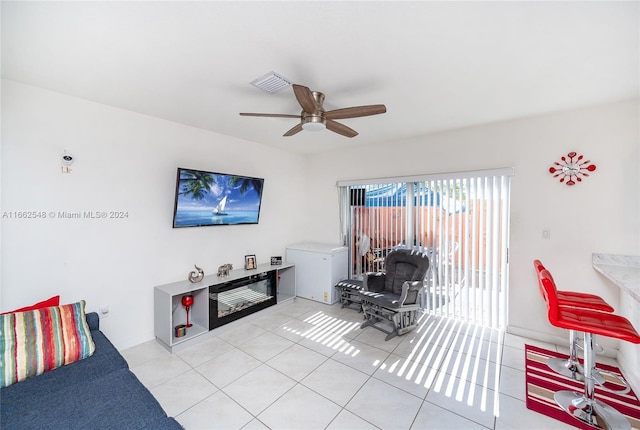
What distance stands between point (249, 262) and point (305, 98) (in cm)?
279

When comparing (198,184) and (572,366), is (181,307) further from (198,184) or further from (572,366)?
(572,366)

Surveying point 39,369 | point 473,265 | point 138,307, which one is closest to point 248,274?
point 138,307

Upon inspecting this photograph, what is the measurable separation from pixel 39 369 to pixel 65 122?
2.17 meters

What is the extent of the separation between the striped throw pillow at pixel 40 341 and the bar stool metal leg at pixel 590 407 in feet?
12.3

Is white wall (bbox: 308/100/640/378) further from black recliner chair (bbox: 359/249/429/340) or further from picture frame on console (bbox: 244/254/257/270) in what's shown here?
picture frame on console (bbox: 244/254/257/270)

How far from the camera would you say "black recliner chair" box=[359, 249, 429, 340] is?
329 centimetres

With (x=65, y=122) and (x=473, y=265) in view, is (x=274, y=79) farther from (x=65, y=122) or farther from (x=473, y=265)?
(x=473, y=265)

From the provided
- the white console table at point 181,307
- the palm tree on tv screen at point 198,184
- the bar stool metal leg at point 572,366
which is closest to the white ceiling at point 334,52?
the palm tree on tv screen at point 198,184

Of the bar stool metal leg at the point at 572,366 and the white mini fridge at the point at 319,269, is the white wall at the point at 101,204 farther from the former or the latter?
the bar stool metal leg at the point at 572,366

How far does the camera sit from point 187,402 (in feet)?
7.03

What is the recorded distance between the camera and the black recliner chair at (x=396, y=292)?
3.29m

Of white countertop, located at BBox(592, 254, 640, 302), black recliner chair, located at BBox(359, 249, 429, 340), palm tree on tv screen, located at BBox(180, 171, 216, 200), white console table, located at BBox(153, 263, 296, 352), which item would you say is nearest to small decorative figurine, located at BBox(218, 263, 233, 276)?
white console table, located at BBox(153, 263, 296, 352)

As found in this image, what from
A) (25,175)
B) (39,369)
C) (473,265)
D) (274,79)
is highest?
(274,79)

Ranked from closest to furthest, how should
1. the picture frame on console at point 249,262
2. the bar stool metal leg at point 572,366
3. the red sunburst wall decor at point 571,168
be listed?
the bar stool metal leg at point 572,366 < the red sunburst wall decor at point 571,168 < the picture frame on console at point 249,262
